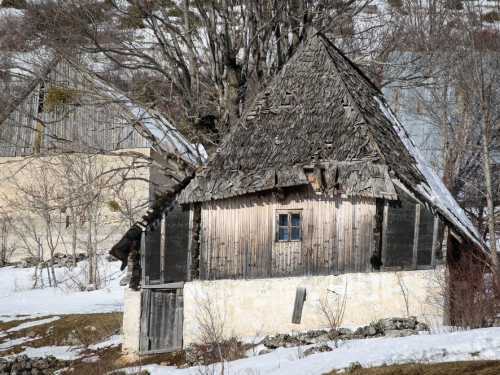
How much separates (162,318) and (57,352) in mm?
3102

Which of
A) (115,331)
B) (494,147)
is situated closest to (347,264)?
(115,331)

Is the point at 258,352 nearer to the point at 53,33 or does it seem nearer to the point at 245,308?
the point at 245,308

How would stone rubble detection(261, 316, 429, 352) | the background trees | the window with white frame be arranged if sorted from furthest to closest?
the background trees
the window with white frame
stone rubble detection(261, 316, 429, 352)

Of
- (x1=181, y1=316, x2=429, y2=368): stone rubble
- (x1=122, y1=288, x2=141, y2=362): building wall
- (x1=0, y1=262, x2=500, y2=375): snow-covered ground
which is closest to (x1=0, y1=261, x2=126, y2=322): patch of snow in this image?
(x1=0, y1=262, x2=500, y2=375): snow-covered ground

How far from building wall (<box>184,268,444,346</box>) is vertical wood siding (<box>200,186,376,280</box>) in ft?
0.77

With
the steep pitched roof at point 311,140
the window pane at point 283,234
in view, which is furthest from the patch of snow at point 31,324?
the window pane at point 283,234

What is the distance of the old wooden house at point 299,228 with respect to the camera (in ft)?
48.7

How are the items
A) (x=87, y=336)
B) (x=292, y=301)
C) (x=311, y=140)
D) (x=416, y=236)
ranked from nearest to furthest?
(x=416, y=236) < (x=292, y=301) < (x=311, y=140) < (x=87, y=336)

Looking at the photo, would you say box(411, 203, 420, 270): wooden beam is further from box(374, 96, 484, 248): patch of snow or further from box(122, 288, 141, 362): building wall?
box(122, 288, 141, 362): building wall

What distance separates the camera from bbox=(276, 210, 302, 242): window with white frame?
15.5 meters

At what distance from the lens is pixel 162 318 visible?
643 inches

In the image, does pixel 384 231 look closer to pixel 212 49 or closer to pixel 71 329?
pixel 212 49

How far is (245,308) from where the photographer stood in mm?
15727

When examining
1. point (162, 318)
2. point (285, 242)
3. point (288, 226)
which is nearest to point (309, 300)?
point (285, 242)
